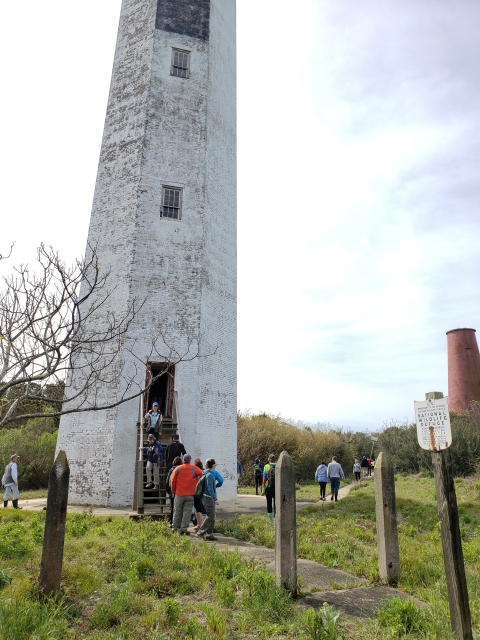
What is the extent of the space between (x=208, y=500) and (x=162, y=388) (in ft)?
28.5

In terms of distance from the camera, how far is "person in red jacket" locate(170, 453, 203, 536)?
9406 millimetres

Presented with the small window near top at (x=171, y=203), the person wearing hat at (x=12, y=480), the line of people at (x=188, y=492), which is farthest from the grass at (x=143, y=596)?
the small window near top at (x=171, y=203)

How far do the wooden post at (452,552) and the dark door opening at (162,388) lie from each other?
423 inches

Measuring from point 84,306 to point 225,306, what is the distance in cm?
507

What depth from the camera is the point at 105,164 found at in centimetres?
1870

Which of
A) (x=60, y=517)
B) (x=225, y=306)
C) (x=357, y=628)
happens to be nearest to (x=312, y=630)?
(x=357, y=628)

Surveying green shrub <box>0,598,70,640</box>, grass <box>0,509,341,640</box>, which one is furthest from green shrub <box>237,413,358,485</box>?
green shrub <box>0,598,70,640</box>

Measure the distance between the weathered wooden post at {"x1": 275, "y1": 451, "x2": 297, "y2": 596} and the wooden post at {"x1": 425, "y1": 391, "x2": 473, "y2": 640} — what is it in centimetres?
168

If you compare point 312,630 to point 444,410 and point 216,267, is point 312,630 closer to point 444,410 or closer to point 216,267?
point 444,410

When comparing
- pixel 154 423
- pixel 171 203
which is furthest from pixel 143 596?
pixel 171 203

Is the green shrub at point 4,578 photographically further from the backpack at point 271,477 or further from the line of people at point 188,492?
the backpack at point 271,477

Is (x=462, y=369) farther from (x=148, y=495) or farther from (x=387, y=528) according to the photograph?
(x=387, y=528)

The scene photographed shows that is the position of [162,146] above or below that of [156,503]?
above

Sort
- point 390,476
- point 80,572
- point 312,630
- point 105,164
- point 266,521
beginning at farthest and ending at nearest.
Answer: point 105,164 < point 266,521 < point 390,476 < point 80,572 < point 312,630
